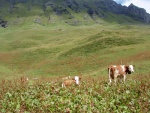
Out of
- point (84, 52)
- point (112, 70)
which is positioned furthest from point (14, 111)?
point (84, 52)

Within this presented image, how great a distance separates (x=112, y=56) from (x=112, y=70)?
3356 centimetres

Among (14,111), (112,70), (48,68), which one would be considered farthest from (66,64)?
(14,111)

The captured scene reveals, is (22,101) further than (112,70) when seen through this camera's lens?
No

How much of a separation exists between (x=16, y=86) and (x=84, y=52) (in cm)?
4901

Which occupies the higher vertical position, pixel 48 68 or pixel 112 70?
pixel 112 70

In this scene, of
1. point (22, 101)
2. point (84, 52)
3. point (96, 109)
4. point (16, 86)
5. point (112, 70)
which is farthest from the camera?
point (84, 52)

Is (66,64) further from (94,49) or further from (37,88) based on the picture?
(37,88)

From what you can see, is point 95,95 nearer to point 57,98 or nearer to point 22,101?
point 57,98

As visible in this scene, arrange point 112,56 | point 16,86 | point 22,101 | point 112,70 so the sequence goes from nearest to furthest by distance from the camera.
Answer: point 22,101 < point 16,86 < point 112,70 < point 112,56

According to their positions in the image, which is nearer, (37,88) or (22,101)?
(22,101)

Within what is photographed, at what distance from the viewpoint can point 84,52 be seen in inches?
2557

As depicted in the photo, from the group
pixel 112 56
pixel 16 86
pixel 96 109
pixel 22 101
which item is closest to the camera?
pixel 96 109

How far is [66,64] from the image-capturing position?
56.7 meters

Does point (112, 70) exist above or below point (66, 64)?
above
